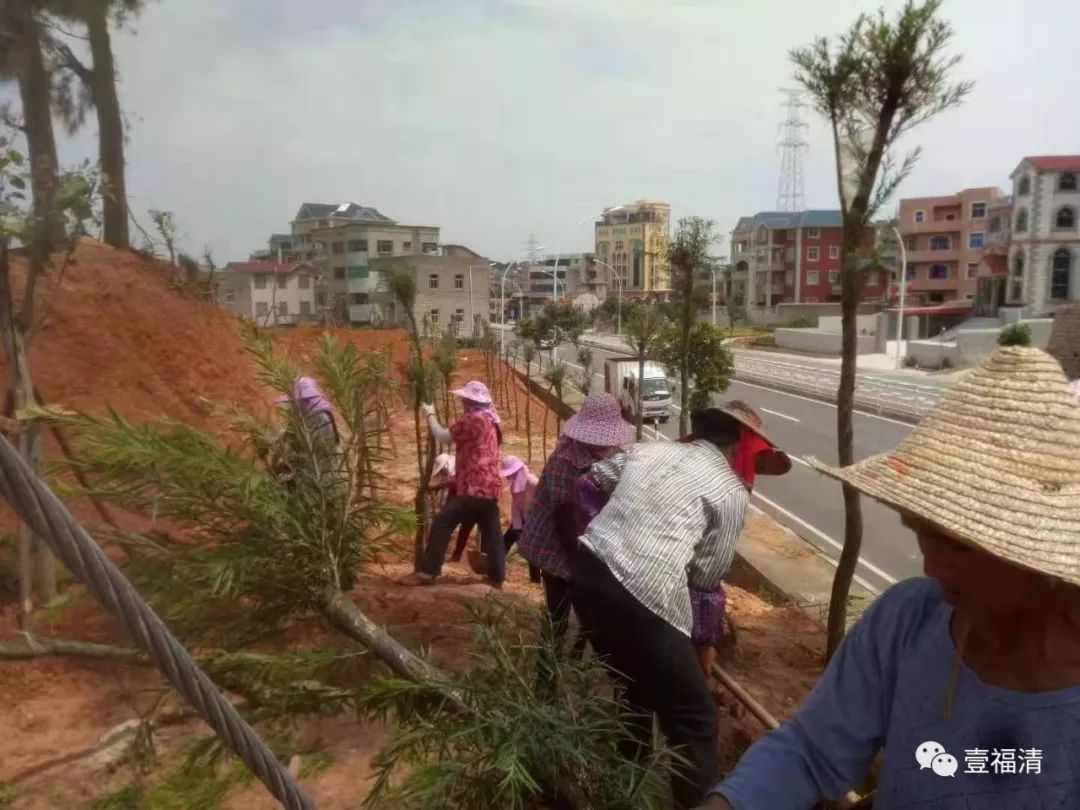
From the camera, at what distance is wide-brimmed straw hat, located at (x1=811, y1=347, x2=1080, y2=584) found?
1.15 meters

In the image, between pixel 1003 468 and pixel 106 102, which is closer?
pixel 1003 468

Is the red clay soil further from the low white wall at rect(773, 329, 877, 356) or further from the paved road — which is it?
the low white wall at rect(773, 329, 877, 356)

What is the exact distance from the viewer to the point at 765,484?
41.3 feet

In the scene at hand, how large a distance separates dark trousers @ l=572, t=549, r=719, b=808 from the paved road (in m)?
0.72

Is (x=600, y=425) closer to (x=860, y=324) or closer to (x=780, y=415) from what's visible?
(x=780, y=415)

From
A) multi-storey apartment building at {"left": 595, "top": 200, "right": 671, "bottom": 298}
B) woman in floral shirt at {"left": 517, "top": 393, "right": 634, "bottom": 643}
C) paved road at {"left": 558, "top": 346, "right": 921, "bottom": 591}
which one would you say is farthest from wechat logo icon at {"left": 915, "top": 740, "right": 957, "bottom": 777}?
multi-storey apartment building at {"left": 595, "top": 200, "right": 671, "bottom": 298}

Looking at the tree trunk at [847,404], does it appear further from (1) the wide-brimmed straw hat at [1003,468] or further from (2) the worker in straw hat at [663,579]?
(1) the wide-brimmed straw hat at [1003,468]

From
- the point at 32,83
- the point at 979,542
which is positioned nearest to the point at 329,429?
the point at 979,542

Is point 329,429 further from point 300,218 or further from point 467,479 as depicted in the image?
point 300,218

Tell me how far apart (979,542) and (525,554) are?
100 inches

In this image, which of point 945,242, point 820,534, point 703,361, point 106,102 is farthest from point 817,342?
point 106,102

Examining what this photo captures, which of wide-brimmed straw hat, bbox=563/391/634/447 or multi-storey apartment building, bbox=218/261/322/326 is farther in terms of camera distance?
multi-storey apartment building, bbox=218/261/322/326

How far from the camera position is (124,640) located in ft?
6.83

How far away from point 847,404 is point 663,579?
7.52ft
